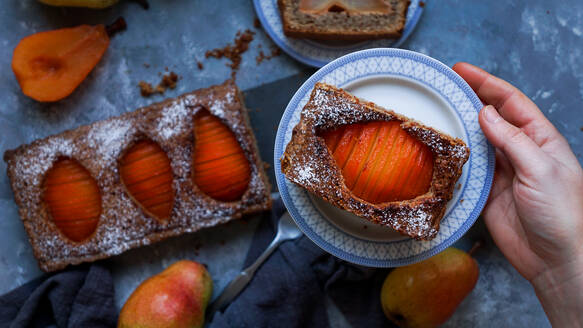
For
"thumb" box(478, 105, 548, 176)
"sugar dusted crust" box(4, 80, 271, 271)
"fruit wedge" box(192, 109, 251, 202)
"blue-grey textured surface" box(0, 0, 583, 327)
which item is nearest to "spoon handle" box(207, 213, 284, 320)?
"blue-grey textured surface" box(0, 0, 583, 327)

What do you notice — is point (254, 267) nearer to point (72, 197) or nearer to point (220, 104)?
point (220, 104)

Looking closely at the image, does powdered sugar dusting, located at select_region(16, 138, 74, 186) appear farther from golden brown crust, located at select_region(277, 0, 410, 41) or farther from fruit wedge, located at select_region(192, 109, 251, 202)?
golden brown crust, located at select_region(277, 0, 410, 41)

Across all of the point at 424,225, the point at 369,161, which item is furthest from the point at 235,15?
the point at 424,225

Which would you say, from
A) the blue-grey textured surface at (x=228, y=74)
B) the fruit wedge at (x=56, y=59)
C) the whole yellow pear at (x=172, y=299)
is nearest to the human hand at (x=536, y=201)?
the blue-grey textured surface at (x=228, y=74)

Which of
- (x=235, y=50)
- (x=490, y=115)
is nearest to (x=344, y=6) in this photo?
(x=235, y=50)

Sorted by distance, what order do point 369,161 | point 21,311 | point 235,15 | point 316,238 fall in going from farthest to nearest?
point 235,15 → point 21,311 → point 316,238 → point 369,161

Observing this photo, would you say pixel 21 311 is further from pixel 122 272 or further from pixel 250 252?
pixel 250 252
